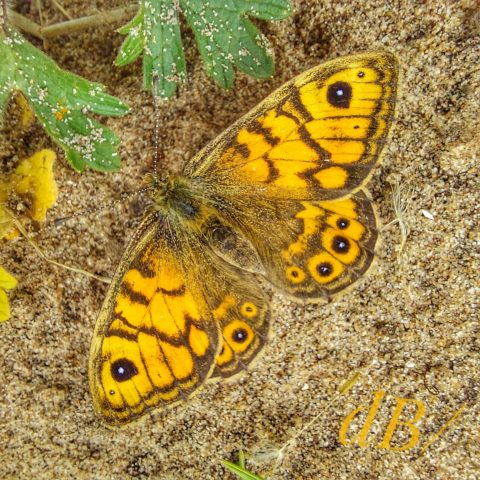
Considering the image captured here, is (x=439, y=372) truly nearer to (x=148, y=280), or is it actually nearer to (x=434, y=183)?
(x=434, y=183)

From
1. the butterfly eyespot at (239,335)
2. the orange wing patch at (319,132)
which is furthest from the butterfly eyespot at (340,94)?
the butterfly eyespot at (239,335)

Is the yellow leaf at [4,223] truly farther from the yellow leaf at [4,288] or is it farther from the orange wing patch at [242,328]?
the orange wing patch at [242,328]

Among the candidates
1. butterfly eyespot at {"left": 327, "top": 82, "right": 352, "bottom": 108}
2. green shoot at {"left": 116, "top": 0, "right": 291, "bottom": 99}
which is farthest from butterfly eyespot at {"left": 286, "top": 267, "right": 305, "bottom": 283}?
green shoot at {"left": 116, "top": 0, "right": 291, "bottom": 99}

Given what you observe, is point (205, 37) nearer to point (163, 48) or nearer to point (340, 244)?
point (163, 48)

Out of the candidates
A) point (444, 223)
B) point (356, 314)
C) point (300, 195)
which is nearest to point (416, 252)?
point (444, 223)

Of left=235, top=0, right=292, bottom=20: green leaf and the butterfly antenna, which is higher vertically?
left=235, top=0, right=292, bottom=20: green leaf

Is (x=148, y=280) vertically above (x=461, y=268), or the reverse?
(x=148, y=280)

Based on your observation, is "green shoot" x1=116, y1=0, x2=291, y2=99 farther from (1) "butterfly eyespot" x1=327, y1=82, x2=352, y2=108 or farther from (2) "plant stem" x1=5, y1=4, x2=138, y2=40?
(1) "butterfly eyespot" x1=327, y1=82, x2=352, y2=108
